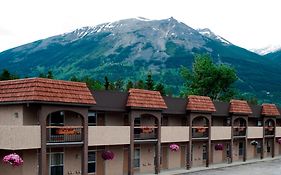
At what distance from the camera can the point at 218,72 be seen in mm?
88438

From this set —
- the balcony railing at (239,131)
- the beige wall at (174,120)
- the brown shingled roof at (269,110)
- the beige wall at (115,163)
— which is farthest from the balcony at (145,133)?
the brown shingled roof at (269,110)

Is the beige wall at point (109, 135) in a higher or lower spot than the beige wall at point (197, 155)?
higher

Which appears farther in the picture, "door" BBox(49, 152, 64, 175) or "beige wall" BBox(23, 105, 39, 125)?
"door" BBox(49, 152, 64, 175)

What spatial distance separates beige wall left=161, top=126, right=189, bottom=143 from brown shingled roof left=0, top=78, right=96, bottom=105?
1029 cm

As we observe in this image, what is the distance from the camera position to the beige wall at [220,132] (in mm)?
47094

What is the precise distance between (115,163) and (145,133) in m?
3.69

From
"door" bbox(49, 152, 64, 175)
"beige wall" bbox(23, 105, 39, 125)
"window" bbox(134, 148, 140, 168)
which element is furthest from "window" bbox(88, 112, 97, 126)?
"window" bbox(134, 148, 140, 168)

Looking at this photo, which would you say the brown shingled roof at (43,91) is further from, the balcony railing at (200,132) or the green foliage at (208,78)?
the green foliage at (208,78)

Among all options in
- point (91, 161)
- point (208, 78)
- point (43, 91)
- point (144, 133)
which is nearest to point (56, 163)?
point (91, 161)

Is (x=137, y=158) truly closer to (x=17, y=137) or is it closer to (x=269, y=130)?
(x=17, y=137)

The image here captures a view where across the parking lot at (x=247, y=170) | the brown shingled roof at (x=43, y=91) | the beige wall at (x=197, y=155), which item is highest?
the brown shingled roof at (x=43, y=91)

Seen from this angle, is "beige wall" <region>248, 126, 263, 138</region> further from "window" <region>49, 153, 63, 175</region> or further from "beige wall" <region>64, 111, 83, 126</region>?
"window" <region>49, 153, 63, 175</region>

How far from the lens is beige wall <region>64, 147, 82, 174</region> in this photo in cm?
3241

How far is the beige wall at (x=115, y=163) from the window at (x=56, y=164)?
5236mm
